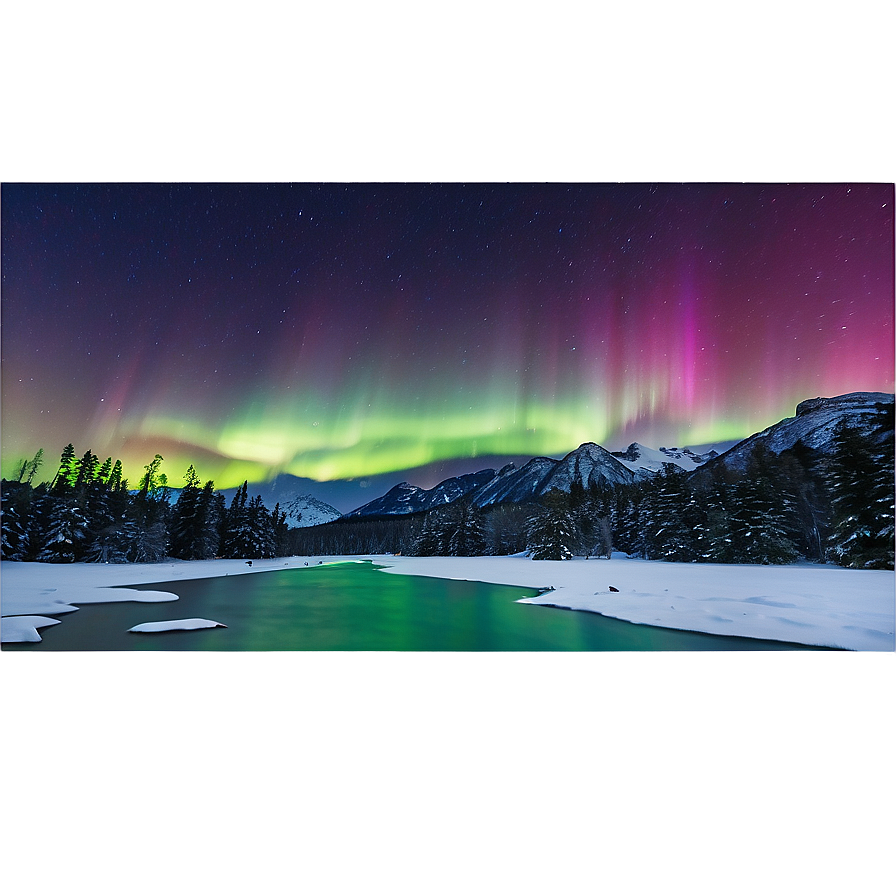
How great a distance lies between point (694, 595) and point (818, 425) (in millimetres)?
1771

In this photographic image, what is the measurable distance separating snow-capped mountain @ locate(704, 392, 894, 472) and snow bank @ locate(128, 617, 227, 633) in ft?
14.6

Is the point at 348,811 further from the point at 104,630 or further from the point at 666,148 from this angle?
the point at 666,148

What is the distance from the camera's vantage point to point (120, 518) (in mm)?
5523

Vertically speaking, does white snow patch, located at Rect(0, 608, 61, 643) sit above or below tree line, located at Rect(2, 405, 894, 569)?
below

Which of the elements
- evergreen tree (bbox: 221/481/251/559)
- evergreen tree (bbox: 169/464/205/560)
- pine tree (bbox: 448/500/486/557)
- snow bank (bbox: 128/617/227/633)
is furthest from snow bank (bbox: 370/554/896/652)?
evergreen tree (bbox: 169/464/205/560)

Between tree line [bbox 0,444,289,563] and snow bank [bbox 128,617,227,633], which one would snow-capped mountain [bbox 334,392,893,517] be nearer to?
tree line [bbox 0,444,289,563]

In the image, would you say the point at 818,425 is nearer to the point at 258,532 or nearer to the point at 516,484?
the point at 516,484

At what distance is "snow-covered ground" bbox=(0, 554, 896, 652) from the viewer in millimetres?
5199

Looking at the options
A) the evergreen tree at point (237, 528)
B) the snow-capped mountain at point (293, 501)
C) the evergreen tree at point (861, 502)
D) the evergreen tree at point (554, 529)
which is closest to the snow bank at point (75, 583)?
the evergreen tree at point (237, 528)

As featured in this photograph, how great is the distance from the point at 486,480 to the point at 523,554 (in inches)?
28.9

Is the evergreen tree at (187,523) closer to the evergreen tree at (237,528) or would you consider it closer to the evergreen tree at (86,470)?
the evergreen tree at (237,528)

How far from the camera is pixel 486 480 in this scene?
19.3 ft

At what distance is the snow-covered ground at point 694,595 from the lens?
5199 mm

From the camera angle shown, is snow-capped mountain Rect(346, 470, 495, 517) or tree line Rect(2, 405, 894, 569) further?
snow-capped mountain Rect(346, 470, 495, 517)
